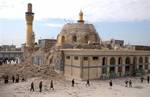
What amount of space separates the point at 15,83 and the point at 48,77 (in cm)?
527

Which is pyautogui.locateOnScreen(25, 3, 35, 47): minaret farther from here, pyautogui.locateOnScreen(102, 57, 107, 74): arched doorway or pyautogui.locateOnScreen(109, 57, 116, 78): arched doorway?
pyautogui.locateOnScreen(109, 57, 116, 78): arched doorway

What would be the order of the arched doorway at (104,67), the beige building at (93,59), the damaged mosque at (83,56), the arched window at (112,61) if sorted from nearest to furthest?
the beige building at (93,59) < the damaged mosque at (83,56) < the arched doorway at (104,67) < the arched window at (112,61)

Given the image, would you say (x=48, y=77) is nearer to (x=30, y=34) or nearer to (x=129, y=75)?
(x=129, y=75)

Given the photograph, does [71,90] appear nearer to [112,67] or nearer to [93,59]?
Answer: [93,59]

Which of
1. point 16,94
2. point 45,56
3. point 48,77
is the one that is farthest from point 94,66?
point 16,94

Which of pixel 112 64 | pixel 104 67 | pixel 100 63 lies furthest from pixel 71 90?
pixel 112 64

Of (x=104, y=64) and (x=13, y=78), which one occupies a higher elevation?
(x=104, y=64)

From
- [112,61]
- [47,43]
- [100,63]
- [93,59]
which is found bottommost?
[100,63]

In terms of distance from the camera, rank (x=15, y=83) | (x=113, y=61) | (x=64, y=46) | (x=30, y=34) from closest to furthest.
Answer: (x=15, y=83) → (x=113, y=61) → (x=64, y=46) → (x=30, y=34)

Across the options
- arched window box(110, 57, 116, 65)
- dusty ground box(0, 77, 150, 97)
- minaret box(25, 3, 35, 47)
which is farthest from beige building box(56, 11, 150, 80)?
minaret box(25, 3, 35, 47)

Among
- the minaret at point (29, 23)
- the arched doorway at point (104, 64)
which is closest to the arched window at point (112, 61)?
the arched doorway at point (104, 64)

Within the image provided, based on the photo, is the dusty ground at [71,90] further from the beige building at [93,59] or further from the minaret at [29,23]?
the minaret at [29,23]

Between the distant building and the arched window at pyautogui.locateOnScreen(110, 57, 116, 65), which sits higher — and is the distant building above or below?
above

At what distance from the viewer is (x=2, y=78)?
38938 millimetres
